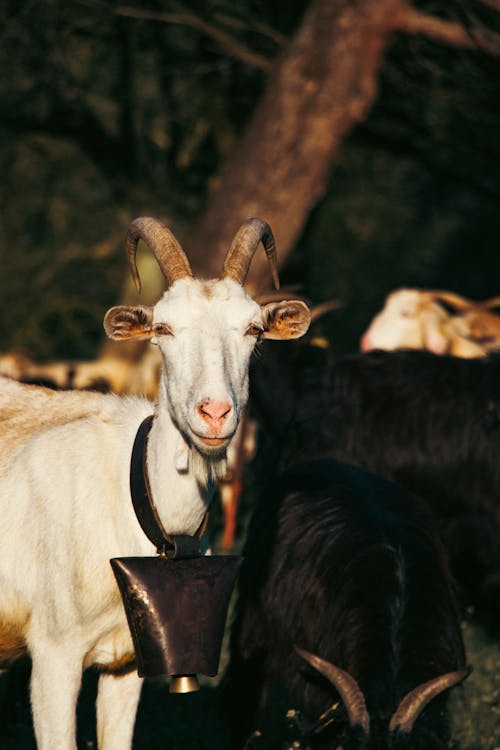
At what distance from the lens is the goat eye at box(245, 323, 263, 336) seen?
4566 mm

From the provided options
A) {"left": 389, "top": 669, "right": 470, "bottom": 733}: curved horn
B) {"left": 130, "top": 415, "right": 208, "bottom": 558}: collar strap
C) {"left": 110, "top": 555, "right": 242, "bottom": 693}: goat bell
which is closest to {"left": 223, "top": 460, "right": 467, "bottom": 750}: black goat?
{"left": 389, "top": 669, "right": 470, "bottom": 733}: curved horn

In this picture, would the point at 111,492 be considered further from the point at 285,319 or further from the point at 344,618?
the point at 344,618

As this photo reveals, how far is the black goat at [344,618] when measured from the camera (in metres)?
4.70

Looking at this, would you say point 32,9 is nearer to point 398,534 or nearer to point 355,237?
point 398,534

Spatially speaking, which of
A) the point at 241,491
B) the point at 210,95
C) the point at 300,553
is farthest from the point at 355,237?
the point at 300,553

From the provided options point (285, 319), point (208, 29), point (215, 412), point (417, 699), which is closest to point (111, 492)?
point (215, 412)

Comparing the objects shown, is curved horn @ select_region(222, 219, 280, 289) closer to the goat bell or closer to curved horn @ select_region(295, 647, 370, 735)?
the goat bell

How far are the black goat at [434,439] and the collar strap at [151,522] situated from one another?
9.94 ft

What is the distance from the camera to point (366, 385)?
802 centimetres

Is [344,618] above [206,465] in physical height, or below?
below

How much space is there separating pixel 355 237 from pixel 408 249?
3782 mm

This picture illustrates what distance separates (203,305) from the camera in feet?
14.8

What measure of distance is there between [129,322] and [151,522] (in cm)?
74

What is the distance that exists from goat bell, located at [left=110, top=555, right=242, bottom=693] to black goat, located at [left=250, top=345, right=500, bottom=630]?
303 cm
